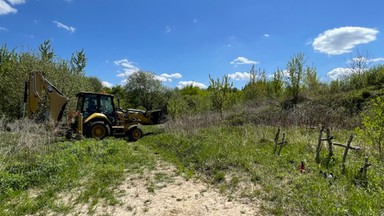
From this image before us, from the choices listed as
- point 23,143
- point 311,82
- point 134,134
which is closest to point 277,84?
point 311,82

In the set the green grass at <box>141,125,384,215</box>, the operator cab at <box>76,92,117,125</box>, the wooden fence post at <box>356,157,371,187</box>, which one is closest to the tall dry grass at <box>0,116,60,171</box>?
the operator cab at <box>76,92,117,125</box>

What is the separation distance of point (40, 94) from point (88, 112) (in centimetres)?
214

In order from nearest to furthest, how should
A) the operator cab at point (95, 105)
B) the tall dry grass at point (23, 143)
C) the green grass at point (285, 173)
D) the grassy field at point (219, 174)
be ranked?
the green grass at point (285, 173)
the grassy field at point (219, 174)
the tall dry grass at point (23, 143)
the operator cab at point (95, 105)

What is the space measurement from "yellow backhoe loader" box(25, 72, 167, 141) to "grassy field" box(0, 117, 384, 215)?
8.54 feet

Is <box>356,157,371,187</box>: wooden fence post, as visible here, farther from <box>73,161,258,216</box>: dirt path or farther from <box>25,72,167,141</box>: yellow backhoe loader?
<box>25,72,167,141</box>: yellow backhoe loader

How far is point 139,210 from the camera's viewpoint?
480 centimetres

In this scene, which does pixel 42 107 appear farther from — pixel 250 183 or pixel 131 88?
pixel 131 88

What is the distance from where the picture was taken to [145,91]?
41031mm

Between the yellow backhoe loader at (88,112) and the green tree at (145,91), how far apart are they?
84.6 feet

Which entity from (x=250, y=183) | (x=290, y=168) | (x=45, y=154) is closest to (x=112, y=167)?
(x=45, y=154)

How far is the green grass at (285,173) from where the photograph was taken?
4.38 metres

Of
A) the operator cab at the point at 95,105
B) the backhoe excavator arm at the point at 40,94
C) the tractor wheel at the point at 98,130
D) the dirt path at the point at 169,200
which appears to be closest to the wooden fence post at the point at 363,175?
the dirt path at the point at 169,200

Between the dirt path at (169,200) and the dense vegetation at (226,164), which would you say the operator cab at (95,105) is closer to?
the dense vegetation at (226,164)

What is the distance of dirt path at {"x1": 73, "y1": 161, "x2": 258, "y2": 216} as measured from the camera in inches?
185
